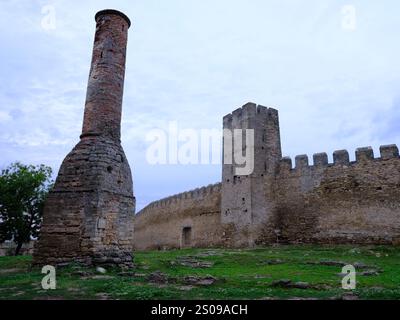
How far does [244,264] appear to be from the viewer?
13.3m

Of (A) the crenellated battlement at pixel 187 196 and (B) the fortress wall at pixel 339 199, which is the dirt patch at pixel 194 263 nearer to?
(B) the fortress wall at pixel 339 199

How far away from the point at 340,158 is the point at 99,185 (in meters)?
12.8

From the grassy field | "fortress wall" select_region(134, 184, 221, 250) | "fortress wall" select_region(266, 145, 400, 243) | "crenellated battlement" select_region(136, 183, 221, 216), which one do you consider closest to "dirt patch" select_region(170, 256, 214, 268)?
the grassy field

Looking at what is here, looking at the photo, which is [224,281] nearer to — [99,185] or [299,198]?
[99,185]

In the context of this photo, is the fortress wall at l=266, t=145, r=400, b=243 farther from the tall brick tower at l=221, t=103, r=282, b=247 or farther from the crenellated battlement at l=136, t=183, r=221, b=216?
the crenellated battlement at l=136, t=183, r=221, b=216

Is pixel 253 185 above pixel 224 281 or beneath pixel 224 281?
above

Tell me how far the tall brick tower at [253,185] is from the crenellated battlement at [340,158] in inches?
32.3

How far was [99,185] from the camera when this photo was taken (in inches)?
456

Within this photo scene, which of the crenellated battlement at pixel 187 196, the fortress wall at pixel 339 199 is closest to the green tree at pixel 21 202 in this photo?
the crenellated battlement at pixel 187 196

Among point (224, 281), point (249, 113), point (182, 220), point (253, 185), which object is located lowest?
point (224, 281)

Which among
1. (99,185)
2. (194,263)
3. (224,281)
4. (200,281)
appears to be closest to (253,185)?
(194,263)

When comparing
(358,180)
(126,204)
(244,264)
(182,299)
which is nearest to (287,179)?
(358,180)

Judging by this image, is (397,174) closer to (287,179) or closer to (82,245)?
(287,179)

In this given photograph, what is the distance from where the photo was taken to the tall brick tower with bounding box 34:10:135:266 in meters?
11.1
